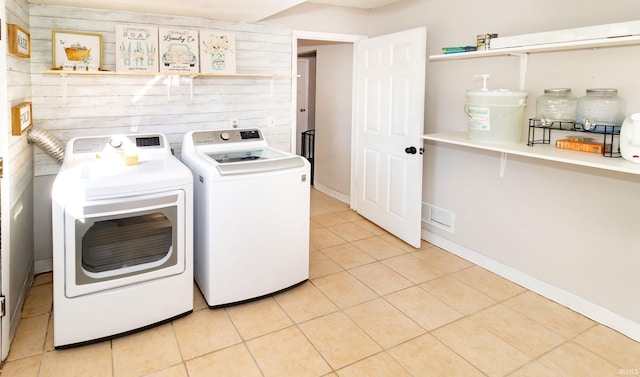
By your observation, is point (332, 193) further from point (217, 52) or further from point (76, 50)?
point (76, 50)

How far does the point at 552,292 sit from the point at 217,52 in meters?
3.06

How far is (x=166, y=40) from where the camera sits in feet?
10.5

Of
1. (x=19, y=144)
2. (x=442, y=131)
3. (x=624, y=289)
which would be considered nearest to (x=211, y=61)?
(x=19, y=144)

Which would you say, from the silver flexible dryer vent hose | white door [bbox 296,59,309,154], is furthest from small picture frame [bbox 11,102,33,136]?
white door [bbox 296,59,309,154]

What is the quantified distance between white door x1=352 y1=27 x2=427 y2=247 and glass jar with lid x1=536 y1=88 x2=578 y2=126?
98 cm

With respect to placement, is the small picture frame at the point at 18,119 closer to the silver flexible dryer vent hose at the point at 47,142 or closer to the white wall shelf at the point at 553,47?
the silver flexible dryer vent hose at the point at 47,142

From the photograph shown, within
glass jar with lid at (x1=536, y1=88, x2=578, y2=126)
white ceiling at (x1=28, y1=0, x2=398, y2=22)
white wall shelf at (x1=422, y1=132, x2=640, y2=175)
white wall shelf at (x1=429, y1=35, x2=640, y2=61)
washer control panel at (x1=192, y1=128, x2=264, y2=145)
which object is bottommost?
white wall shelf at (x1=422, y1=132, x2=640, y2=175)

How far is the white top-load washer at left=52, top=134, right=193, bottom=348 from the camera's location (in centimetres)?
213

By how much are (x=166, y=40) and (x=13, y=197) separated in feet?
5.17

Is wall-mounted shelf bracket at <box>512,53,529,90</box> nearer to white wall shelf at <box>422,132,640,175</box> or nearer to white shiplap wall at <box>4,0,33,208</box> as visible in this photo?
white wall shelf at <box>422,132,640,175</box>

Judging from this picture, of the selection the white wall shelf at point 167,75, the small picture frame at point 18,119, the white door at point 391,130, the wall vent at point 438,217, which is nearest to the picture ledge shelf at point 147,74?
the white wall shelf at point 167,75

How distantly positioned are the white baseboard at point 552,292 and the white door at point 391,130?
1.24ft

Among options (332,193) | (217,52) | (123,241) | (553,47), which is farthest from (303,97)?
(123,241)

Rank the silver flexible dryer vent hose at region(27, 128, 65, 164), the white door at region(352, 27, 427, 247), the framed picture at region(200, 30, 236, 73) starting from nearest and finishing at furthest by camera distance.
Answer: the silver flexible dryer vent hose at region(27, 128, 65, 164) → the framed picture at region(200, 30, 236, 73) → the white door at region(352, 27, 427, 247)
